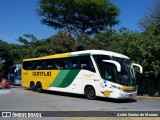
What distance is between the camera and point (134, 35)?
26.4 m

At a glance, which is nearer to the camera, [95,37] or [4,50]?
[95,37]

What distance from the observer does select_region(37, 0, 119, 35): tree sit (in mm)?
49750

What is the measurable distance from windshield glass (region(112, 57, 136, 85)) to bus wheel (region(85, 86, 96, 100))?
89.8 inches

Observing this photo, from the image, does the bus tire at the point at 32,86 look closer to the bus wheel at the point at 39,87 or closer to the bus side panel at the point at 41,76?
the bus side panel at the point at 41,76

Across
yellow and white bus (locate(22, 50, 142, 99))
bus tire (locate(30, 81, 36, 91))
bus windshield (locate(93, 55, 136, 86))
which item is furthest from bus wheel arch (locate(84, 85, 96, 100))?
bus tire (locate(30, 81, 36, 91))

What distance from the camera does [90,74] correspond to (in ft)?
69.1

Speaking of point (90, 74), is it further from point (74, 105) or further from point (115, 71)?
point (74, 105)

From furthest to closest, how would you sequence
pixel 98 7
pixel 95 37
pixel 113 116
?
pixel 98 7, pixel 95 37, pixel 113 116

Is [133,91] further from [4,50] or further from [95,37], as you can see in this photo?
[4,50]

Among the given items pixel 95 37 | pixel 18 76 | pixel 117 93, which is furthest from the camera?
pixel 18 76

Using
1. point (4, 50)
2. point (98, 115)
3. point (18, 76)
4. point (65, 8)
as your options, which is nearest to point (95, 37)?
point (18, 76)

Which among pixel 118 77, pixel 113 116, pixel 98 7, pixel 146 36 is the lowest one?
pixel 113 116

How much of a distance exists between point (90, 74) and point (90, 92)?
1.12 m

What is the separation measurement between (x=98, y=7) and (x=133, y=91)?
30976mm
